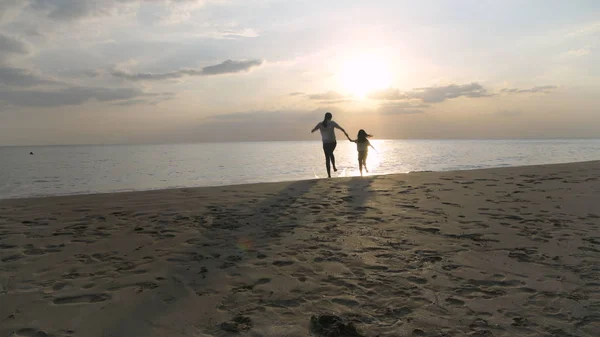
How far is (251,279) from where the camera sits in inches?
160

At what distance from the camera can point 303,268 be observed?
4.39m

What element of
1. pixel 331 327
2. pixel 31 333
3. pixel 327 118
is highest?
pixel 327 118

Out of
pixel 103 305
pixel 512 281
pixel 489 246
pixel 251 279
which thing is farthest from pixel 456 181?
pixel 103 305

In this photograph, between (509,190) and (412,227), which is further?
(509,190)

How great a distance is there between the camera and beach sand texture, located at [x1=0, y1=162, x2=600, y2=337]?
3.17 m

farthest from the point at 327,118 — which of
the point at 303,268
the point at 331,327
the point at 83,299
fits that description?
the point at 331,327

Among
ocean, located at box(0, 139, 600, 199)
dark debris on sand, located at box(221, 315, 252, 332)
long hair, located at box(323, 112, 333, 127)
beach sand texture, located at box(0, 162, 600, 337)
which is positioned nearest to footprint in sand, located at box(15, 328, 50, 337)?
beach sand texture, located at box(0, 162, 600, 337)

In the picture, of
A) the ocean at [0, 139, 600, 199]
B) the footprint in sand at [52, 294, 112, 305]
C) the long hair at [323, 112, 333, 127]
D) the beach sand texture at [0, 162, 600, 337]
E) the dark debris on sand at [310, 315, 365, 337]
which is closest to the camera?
the dark debris on sand at [310, 315, 365, 337]

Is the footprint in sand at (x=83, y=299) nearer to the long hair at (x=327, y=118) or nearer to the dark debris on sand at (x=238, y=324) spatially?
the dark debris on sand at (x=238, y=324)

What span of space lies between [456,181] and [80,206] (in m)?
10.6

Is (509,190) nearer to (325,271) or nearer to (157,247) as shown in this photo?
(325,271)

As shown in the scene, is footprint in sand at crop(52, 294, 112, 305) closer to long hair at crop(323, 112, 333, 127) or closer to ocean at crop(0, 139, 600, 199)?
long hair at crop(323, 112, 333, 127)

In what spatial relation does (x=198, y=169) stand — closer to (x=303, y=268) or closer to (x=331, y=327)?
(x=303, y=268)

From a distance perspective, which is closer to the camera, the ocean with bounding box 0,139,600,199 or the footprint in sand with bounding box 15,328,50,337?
the footprint in sand with bounding box 15,328,50,337
